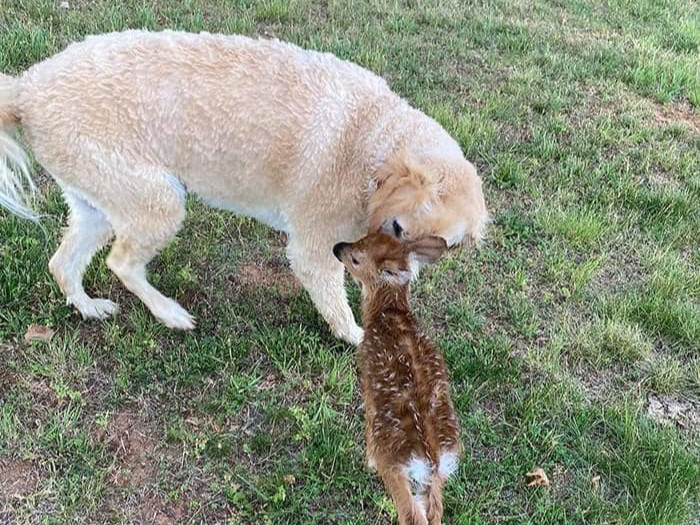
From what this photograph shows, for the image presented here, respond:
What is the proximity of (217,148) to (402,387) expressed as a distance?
1.38 meters

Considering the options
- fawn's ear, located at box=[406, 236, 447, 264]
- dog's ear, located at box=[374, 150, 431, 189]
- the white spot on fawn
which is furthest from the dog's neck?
the white spot on fawn

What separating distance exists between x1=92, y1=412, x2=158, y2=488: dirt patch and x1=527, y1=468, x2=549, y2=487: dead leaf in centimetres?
156

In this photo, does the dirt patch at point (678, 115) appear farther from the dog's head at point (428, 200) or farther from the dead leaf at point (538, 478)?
the dead leaf at point (538, 478)

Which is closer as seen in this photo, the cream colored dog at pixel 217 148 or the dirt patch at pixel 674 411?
the cream colored dog at pixel 217 148

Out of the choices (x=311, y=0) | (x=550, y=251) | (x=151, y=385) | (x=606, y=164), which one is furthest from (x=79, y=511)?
(x=311, y=0)

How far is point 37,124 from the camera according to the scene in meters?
3.11

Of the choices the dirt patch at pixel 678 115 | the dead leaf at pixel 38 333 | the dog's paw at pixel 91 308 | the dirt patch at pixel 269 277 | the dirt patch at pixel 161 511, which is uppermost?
the dirt patch at pixel 678 115

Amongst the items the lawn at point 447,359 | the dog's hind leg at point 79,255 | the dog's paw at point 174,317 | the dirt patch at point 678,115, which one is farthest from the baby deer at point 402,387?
the dirt patch at point 678,115

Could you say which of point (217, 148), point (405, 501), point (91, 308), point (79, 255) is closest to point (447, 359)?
point (405, 501)

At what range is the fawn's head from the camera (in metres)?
2.74

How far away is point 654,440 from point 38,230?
3180mm

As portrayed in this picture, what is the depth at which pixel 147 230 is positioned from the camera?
3305 mm

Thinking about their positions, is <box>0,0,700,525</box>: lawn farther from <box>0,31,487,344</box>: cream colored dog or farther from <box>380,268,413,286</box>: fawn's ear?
<box>380,268,413,286</box>: fawn's ear

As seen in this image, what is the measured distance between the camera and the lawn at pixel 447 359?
3.03m
